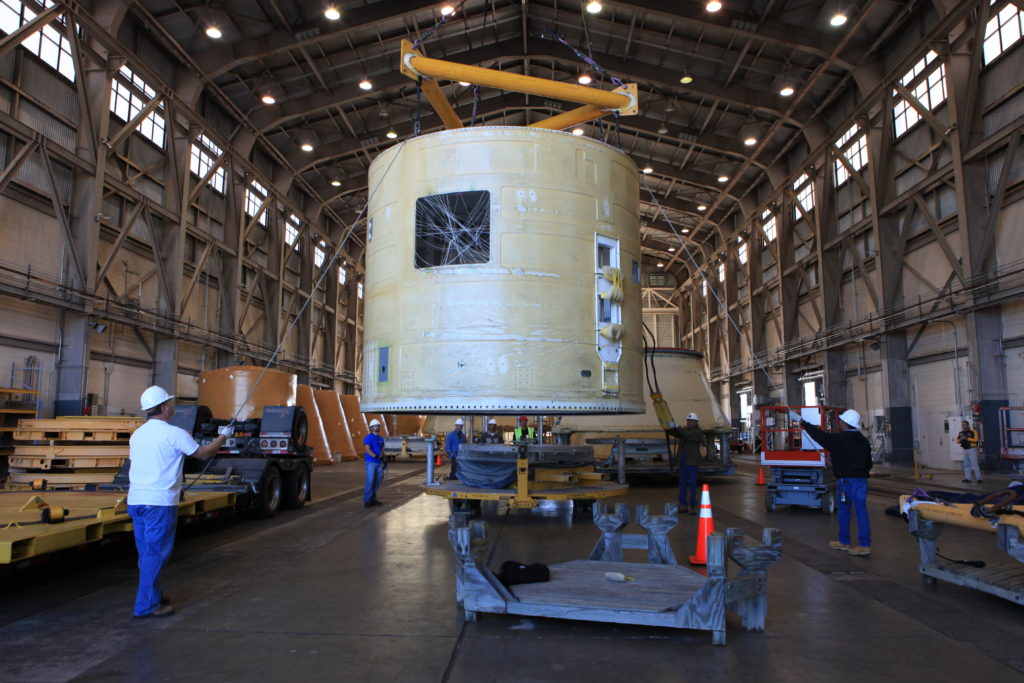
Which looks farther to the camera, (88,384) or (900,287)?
(900,287)

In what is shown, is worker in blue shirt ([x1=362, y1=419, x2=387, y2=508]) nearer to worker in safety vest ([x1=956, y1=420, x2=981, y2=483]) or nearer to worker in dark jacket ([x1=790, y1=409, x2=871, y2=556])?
worker in dark jacket ([x1=790, y1=409, x2=871, y2=556])

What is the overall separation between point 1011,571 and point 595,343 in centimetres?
444

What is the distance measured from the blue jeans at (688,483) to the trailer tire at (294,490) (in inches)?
254

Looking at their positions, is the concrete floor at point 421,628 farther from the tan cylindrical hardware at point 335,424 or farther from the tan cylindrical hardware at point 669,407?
the tan cylindrical hardware at point 335,424

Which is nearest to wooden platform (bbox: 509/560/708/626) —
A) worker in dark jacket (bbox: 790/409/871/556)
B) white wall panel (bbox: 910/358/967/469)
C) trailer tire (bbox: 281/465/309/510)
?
worker in dark jacket (bbox: 790/409/871/556)

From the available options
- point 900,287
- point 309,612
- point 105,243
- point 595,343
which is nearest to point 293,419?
point 595,343

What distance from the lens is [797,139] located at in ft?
89.6

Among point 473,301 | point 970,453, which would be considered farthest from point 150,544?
point 970,453

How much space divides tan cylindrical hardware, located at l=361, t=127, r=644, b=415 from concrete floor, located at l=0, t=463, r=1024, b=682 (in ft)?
6.17

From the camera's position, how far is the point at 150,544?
4801mm

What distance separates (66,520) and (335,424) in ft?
66.4

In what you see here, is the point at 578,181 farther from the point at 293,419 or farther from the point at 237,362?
the point at 237,362

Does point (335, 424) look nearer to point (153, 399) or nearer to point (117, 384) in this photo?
point (117, 384)

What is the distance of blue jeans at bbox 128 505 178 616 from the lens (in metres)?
4.80
